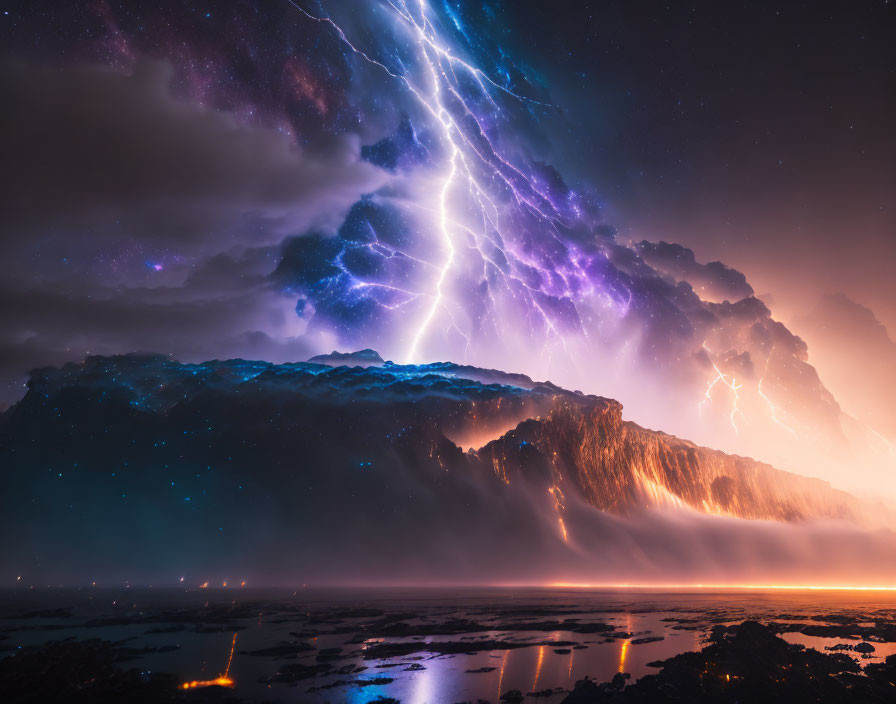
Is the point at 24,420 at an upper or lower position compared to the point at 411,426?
lower

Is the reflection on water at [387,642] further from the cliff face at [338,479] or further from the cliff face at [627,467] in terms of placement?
the cliff face at [627,467]

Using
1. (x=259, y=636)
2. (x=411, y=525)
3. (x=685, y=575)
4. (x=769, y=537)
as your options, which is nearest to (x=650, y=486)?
(x=685, y=575)

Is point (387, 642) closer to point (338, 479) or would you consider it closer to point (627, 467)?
point (338, 479)

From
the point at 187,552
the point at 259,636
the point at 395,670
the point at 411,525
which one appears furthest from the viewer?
the point at 411,525

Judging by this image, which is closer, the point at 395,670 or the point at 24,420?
the point at 395,670

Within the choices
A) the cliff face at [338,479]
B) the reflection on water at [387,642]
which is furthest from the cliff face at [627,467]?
the reflection on water at [387,642]

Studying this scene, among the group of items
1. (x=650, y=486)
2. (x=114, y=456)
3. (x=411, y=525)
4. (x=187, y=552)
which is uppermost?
(x=650, y=486)

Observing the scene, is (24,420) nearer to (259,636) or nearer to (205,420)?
(205,420)
